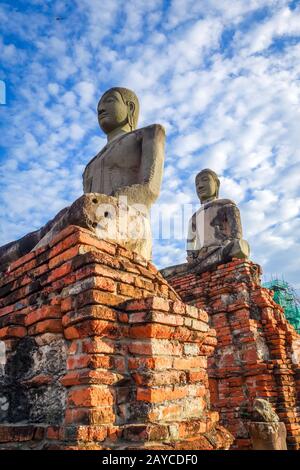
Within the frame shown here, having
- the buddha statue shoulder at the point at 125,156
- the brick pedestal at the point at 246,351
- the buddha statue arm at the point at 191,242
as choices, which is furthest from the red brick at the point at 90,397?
the buddha statue arm at the point at 191,242

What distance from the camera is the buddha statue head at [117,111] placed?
14.8 ft

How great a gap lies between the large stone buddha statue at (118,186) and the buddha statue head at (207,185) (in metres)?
3.99

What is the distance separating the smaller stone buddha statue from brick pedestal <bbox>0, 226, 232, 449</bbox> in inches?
159

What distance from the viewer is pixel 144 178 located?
3.69m

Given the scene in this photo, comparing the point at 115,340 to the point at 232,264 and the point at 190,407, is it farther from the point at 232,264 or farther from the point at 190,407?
the point at 232,264

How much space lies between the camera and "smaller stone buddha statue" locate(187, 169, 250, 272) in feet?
21.7

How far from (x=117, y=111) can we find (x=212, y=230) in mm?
3808

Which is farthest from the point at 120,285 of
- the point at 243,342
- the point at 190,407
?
the point at 243,342

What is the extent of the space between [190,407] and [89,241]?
125 centimetres

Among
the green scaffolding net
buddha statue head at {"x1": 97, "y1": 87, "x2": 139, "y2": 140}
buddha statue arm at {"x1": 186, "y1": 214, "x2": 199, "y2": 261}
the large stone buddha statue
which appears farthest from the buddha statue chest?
the green scaffolding net

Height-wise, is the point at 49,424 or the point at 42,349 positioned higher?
the point at 42,349

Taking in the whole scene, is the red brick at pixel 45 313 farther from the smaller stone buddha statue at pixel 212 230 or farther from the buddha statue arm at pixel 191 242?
the buddha statue arm at pixel 191 242

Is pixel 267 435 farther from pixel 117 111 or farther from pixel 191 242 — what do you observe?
pixel 191 242

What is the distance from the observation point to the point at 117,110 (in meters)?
4.52
